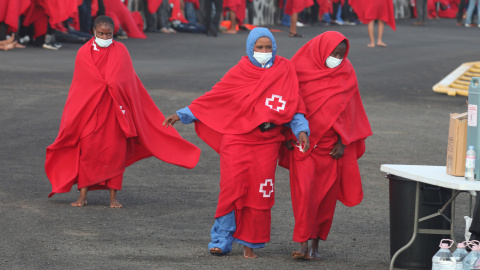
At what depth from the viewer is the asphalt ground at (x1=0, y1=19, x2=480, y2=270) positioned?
23.1ft

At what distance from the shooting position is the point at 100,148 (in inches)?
341

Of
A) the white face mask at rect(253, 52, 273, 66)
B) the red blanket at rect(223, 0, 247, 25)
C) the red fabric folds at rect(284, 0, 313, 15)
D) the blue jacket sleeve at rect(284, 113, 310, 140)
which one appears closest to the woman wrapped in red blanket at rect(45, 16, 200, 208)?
the white face mask at rect(253, 52, 273, 66)

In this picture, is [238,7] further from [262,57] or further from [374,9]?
[262,57]

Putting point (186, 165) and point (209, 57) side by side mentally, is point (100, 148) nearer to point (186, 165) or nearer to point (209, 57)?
point (186, 165)

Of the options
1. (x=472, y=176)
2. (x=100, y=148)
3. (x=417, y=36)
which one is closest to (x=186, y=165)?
(x=100, y=148)

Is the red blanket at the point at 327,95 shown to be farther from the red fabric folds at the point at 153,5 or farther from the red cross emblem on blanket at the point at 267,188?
the red fabric folds at the point at 153,5

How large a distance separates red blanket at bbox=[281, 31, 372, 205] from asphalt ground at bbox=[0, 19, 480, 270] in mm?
818

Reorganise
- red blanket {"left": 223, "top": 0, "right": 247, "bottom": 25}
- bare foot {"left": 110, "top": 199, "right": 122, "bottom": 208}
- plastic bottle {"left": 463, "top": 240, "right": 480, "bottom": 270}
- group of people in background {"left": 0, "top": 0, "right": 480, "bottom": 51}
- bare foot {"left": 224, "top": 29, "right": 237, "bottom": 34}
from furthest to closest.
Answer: bare foot {"left": 224, "top": 29, "right": 237, "bottom": 34} < red blanket {"left": 223, "top": 0, "right": 247, "bottom": 25} < group of people in background {"left": 0, "top": 0, "right": 480, "bottom": 51} < bare foot {"left": 110, "top": 199, "right": 122, "bottom": 208} < plastic bottle {"left": 463, "top": 240, "right": 480, "bottom": 270}

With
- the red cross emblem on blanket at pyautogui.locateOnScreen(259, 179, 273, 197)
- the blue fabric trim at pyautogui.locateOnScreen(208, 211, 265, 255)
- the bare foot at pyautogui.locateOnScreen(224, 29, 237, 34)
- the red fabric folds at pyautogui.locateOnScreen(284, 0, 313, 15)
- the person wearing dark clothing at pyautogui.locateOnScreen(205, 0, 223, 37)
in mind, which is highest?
the red cross emblem on blanket at pyautogui.locateOnScreen(259, 179, 273, 197)

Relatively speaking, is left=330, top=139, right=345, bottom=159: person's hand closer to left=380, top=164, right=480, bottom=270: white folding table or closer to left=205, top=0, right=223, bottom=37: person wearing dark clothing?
left=380, top=164, right=480, bottom=270: white folding table

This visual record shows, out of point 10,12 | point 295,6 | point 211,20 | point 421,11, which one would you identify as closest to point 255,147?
point 10,12

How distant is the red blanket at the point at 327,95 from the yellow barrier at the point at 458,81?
10.3 metres

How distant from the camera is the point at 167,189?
948 centimetres

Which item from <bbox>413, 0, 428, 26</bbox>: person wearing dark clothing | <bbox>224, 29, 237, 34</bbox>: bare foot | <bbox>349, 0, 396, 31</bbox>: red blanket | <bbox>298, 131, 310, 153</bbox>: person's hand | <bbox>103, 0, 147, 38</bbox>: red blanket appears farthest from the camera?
<bbox>413, 0, 428, 26</bbox>: person wearing dark clothing
